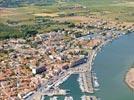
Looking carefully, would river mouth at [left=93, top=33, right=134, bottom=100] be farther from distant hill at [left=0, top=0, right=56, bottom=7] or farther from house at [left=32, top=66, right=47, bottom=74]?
distant hill at [left=0, top=0, right=56, bottom=7]

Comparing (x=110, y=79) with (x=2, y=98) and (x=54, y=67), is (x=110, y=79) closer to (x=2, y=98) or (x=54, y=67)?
(x=54, y=67)

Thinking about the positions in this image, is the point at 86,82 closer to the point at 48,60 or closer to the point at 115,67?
the point at 115,67

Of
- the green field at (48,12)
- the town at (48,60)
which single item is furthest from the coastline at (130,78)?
the green field at (48,12)

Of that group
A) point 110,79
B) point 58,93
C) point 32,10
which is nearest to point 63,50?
point 110,79

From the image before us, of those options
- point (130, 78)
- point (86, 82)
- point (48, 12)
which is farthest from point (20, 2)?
point (86, 82)

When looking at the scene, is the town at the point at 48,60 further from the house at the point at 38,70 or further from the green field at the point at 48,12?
the green field at the point at 48,12

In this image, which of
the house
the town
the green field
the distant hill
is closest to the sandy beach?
the town
